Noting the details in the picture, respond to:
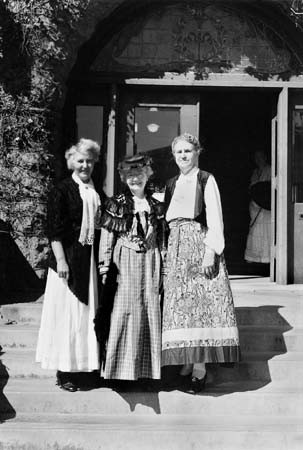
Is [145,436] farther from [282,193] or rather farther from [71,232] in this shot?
[282,193]

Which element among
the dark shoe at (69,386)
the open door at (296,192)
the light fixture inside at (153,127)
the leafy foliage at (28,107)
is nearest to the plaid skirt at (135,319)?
the dark shoe at (69,386)

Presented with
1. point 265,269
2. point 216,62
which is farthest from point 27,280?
point 265,269

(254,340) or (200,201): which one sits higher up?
(200,201)

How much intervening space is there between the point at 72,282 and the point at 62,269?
0.37 feet

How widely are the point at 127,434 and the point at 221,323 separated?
0.88m

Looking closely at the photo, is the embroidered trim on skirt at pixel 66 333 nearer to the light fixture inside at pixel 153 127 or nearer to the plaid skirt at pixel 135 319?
the plaid skirt at pixel 135 319

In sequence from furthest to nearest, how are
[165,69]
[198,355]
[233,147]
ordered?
[233,147] → [165,69] → [198,355]

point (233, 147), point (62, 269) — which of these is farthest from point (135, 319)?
point (233, 147)

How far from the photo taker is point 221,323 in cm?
370

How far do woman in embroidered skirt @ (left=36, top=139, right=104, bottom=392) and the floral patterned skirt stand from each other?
489 millimetres

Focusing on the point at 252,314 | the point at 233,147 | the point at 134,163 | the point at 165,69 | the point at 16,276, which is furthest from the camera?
the point at 233,147

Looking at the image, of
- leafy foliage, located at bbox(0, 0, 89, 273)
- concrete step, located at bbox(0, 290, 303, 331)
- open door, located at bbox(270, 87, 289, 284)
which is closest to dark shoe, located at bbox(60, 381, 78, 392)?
concrete step, located at bbox(0, 290, 303, 331)

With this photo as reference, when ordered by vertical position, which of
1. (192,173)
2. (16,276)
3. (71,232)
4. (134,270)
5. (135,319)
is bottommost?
(135,319)

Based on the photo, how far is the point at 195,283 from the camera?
376cm
